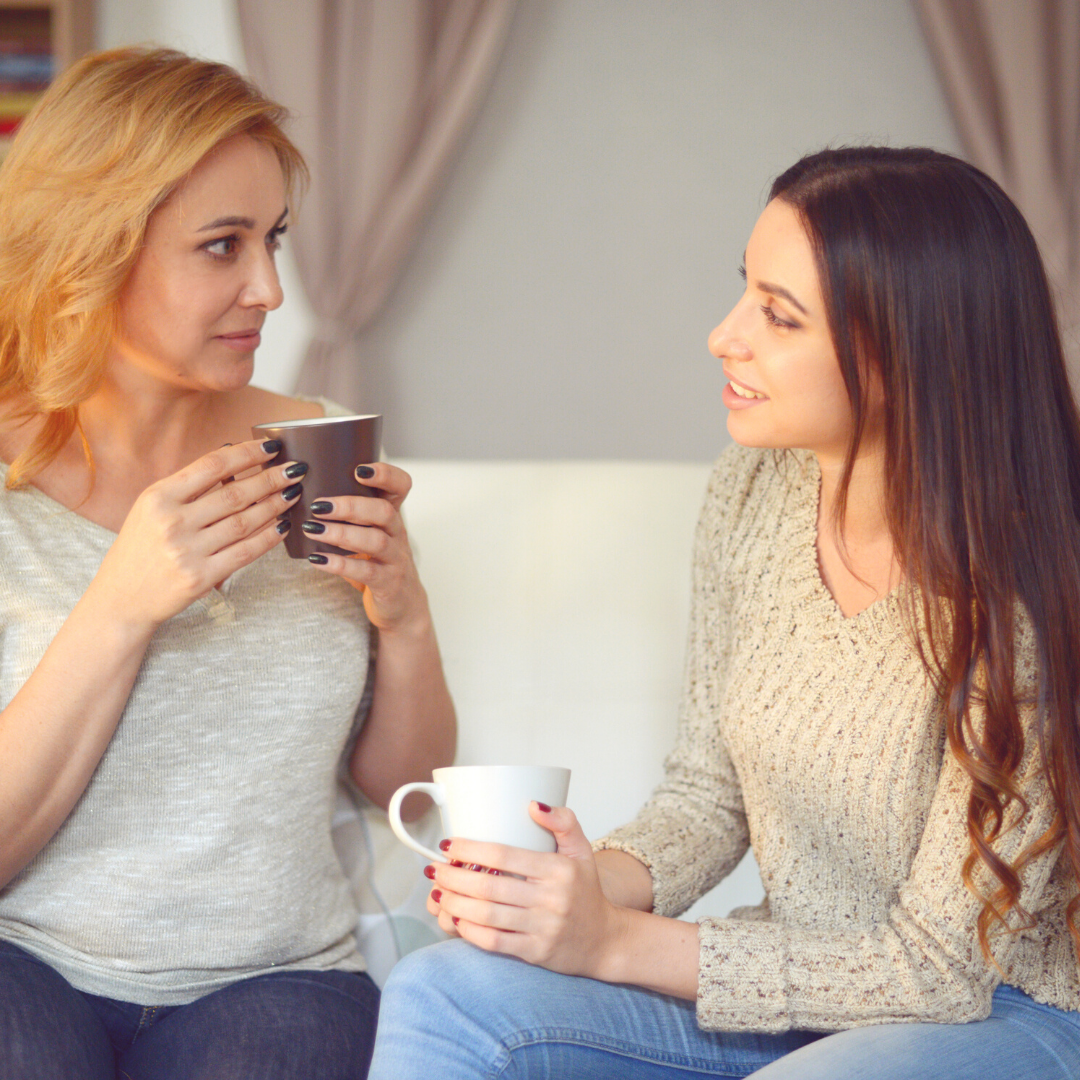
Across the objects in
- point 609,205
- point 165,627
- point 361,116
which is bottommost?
point 165,627

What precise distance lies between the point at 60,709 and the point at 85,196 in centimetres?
49

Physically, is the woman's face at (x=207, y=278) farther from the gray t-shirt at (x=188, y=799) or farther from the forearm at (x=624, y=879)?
the forearm at (x=624, y=879)

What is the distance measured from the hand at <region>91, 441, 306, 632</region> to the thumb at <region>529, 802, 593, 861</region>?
359mm

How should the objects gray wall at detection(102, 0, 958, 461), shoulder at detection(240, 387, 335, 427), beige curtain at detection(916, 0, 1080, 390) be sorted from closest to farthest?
1. shoulder at detection(240, 387, 335, 427)
2. beige curtain at detection(916, 0, 1080, 390)
3. gray wall at detection(102, 0, 958, 461)

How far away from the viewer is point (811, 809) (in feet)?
3.55

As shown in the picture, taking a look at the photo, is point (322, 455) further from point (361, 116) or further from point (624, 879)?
point (361, 116)

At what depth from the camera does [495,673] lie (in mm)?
1397

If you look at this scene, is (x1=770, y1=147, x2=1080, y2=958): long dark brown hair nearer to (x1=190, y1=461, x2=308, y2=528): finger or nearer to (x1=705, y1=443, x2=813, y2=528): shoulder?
(x1=705, y1=443, x2=813, y2=528): shoulder

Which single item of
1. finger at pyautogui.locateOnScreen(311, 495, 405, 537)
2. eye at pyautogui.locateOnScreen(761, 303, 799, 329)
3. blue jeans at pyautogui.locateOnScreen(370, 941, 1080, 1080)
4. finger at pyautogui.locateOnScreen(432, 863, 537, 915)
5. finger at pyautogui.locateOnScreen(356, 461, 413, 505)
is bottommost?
blue jeans at pyautogui.locateOnScreen(370, 941, 1080, 1080)

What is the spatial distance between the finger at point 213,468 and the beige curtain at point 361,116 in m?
1.31

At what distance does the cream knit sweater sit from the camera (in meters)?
0.95

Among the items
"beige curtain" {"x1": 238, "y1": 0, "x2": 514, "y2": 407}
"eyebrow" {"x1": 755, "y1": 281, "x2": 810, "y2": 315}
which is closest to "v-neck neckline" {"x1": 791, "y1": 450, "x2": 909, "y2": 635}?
"eyebrow" {"x1": 755, "y1": 281, "x2": 810, "y2": 315}

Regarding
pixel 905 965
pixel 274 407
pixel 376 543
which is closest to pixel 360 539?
pixel 376 543

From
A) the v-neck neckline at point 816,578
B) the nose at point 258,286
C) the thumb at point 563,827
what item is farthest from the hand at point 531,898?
the nose at point 258,286
